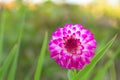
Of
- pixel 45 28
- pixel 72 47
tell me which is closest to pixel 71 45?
pixel 72 47

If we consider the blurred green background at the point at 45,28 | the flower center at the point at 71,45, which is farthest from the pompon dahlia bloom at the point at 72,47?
the blurred green background at the point at 45,28

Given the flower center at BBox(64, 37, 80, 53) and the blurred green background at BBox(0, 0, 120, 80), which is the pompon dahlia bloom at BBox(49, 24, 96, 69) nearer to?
the flower center at BBox(64, 37, 80, 53)

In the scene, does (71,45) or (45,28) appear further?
(45,28)

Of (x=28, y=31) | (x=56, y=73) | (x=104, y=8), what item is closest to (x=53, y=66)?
(x=56, y=73)

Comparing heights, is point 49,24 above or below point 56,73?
above

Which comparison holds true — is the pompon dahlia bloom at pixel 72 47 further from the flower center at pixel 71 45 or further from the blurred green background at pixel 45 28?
the blurred green background at pixel 45 28

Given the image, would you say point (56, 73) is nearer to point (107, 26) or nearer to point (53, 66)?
point (53, 66)

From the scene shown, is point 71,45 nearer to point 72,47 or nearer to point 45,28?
point 72,47
